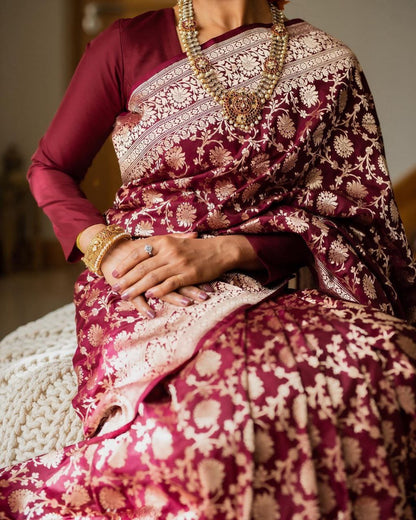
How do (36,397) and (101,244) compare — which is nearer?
(101,244)

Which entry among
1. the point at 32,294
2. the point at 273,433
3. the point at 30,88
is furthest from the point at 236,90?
the point at 30,88

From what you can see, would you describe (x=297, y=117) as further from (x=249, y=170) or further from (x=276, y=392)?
(x=276, y=392)

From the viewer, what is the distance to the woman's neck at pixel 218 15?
1.20 meters

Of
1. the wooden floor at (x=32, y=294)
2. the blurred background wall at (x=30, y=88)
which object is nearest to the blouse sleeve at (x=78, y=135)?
the wooden floor at (x=32, y=294)

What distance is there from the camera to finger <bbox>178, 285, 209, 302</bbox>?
3.32 ft

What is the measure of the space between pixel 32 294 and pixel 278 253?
7.40 feet

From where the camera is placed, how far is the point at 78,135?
47.6 inches

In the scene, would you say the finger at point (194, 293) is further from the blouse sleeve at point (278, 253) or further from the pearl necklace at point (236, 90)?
the pearl necklace at point (236, 90)

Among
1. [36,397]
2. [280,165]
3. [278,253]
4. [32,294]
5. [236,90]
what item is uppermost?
[236,90]

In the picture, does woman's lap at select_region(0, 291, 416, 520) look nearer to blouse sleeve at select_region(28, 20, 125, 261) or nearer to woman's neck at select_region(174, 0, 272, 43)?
blouse sleeve at select_region(28, 20, 125, 261)

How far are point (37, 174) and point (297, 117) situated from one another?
1.68 ft

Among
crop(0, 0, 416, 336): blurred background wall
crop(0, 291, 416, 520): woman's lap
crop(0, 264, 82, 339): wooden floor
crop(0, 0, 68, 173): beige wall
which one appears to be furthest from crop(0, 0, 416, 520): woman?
crop(0, 0, 68, 173): beige wall

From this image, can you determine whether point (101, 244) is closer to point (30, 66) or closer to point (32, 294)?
point (32, 294)

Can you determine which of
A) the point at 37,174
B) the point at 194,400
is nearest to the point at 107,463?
the point at 194,400
